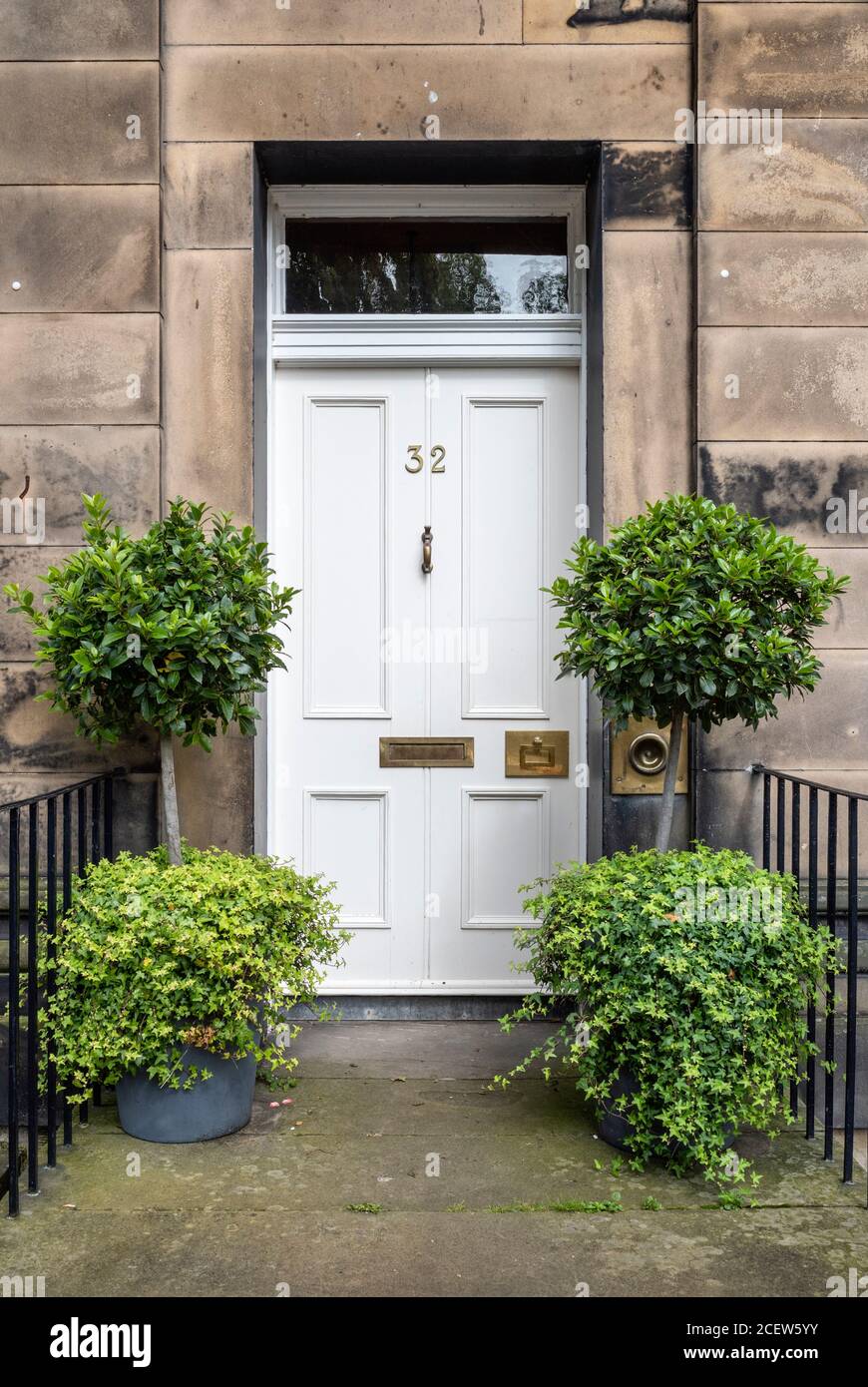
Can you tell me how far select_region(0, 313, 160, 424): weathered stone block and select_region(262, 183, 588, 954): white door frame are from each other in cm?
60

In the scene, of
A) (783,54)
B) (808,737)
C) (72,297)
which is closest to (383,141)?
(72,297)

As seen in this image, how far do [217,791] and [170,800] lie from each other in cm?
41

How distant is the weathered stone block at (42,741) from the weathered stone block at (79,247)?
1580 millimetres

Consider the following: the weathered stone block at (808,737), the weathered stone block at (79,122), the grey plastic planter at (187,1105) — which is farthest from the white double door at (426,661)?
the weathered stone block at (79,122)

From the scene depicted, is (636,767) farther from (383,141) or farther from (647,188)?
(383,141)

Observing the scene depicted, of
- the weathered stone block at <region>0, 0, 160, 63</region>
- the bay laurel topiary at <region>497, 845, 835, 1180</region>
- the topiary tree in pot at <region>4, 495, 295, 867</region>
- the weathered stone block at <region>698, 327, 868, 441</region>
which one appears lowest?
the bay laurel topiary at <region>497, 845, 835, 1180</region>

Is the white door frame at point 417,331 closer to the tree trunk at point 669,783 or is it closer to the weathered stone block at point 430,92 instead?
the weathered stone block at point 430,92

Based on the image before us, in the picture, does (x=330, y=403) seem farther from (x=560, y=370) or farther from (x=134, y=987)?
(x=134, y=987)

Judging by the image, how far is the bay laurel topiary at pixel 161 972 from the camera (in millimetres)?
3207

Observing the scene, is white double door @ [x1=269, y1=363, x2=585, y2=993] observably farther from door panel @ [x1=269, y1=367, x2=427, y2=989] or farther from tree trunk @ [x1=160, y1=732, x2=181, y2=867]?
tree trunk @ [x1=160, y1=732, x2=181, y2=867]

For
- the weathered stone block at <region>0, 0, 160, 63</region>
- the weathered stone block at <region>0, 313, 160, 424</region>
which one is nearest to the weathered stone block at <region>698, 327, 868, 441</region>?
the weathered stone block at <region>0, 313, 160, 424</region>

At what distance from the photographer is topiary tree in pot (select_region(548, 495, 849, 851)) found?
10.8 ft

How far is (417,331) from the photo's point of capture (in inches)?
179

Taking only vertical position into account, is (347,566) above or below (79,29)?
below
